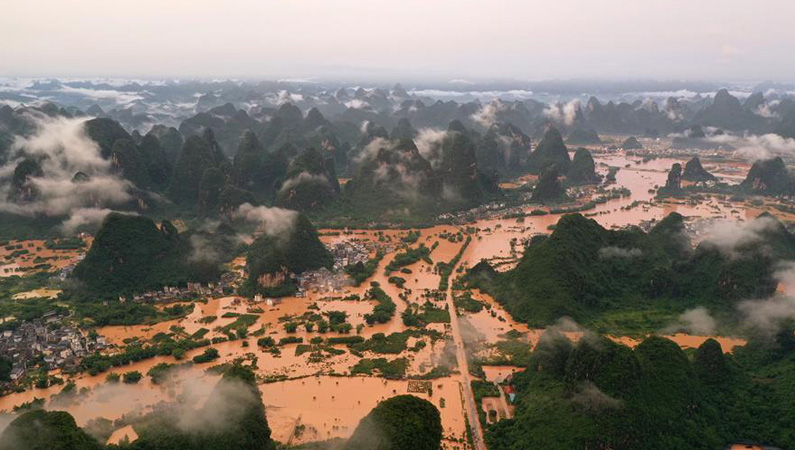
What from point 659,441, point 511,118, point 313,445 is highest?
point 511,118

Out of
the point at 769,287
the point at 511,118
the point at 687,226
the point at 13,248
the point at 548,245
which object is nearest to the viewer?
the point at 769,287

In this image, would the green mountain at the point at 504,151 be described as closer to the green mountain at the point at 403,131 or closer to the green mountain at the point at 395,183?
the green mountain at the point at 403,131

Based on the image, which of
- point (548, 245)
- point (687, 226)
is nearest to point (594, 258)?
point (548, 245)

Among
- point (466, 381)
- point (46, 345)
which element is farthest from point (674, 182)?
point (46, 345)

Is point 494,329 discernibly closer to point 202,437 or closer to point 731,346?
point 731,346

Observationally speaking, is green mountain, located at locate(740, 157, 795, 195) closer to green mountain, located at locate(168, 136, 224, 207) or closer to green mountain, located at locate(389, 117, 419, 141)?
green mountain, located at locate(389, 117, 419, 141)
